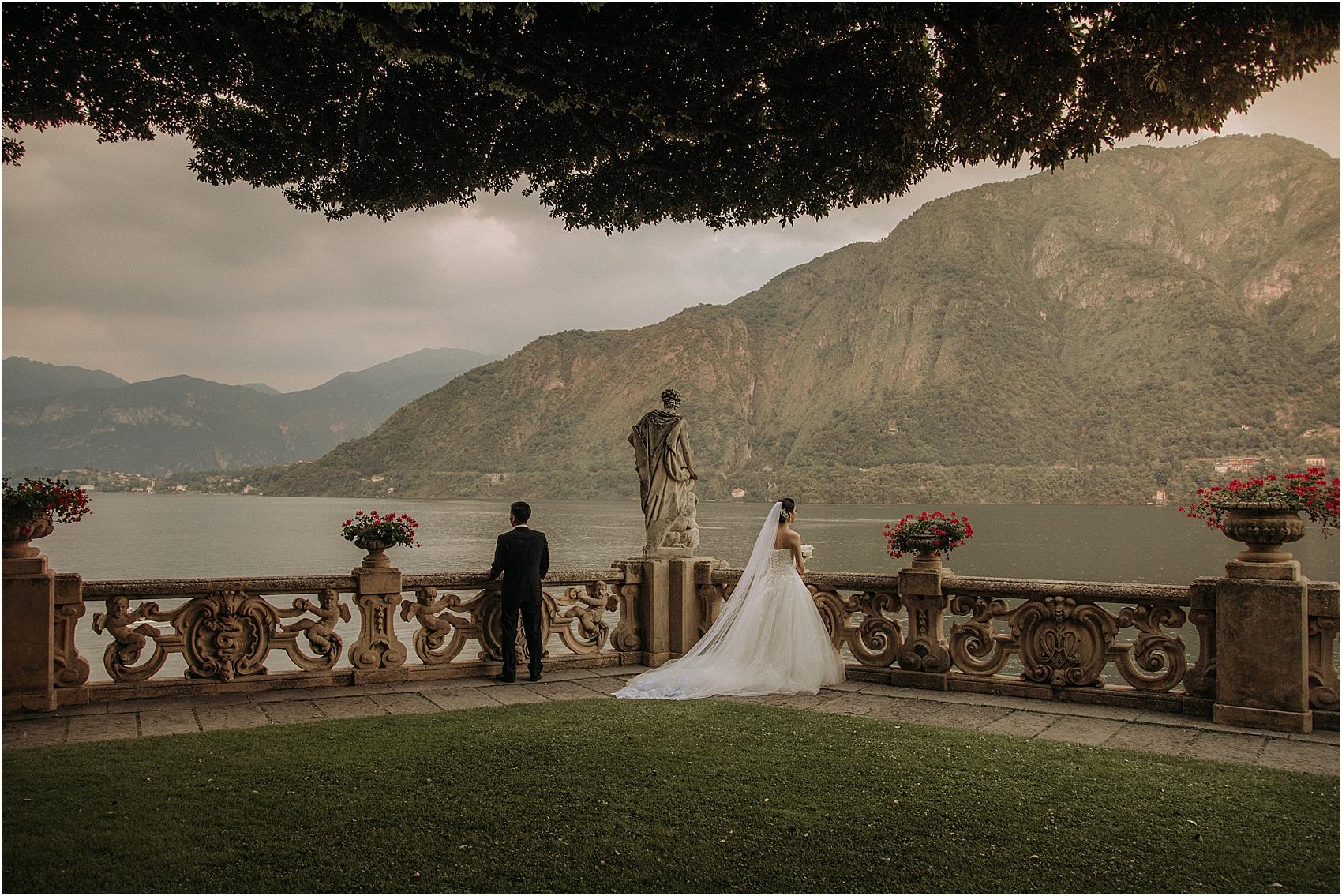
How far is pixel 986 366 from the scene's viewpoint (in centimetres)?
15162

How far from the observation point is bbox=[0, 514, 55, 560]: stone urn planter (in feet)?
22.8

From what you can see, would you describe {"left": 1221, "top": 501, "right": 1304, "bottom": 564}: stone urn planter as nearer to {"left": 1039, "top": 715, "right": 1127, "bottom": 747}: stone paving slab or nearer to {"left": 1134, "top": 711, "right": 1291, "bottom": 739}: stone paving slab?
{"left": 1134, "top": 711, "right": 1291, "bottom": 739}: stone paving slab

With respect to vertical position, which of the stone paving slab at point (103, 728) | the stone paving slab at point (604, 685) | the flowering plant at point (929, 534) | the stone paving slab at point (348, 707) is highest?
the flowering plant at point (929, 534)

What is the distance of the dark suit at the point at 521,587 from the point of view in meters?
8.63

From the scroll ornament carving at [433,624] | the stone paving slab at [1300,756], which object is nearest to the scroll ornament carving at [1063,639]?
the stone paving slab at [1300,756]

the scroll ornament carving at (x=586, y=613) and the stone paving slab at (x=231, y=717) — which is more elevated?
the scroll ornament carving at (x=586, y=613)

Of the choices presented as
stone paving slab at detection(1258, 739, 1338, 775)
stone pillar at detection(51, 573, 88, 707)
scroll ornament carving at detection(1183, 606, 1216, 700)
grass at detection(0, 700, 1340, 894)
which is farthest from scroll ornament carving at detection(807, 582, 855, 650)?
stone pillar at detection(51, 573, 88, 707)

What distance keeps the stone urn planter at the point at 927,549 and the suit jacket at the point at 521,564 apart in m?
3.39

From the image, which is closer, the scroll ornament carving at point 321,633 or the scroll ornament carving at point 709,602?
the scroll ornament carving at point 321,633

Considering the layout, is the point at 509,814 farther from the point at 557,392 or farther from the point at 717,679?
the point at 557,392

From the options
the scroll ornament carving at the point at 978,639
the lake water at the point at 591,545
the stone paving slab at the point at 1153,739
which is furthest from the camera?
the lake water at the point at 591,545

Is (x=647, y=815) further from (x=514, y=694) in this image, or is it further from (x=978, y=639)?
(x=978, y=639)

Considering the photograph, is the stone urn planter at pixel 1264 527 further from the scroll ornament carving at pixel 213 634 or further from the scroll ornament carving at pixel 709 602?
the scroll ornament carving at pixel 213 634

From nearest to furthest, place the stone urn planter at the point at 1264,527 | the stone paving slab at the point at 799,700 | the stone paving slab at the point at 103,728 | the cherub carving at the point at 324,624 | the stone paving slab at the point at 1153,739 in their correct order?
1. the stone paving slab at the point at 1153,739
2. the stone paving slab at the point at 103,728
3. the stone urn planter at the point at 1264,527
4. the stone paving slab at the point at 799,700
5. the cherub carving at the point at 324,624
